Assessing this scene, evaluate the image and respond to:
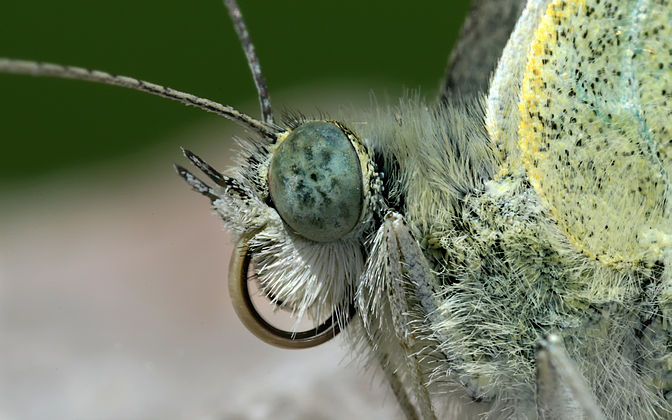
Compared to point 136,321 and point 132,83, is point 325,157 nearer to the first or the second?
point 132,83

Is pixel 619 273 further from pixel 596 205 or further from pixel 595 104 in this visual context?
pixel 595 104

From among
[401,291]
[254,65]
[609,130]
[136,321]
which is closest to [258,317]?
[401,291]

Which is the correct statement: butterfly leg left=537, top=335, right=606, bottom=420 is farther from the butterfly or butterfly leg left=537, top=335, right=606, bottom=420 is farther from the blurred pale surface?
the blurred pale surface

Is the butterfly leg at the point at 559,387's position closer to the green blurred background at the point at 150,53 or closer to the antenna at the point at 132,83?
the antenna at the point at 132,83

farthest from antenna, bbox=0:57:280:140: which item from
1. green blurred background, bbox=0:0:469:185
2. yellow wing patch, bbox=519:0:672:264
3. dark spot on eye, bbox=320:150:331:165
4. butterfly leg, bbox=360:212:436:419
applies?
green blurred background, bbox=0:0:469:185

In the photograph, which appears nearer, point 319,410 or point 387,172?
point 387,172

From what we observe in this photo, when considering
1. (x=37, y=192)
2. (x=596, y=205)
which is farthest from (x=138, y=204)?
(x=596, y=205)
